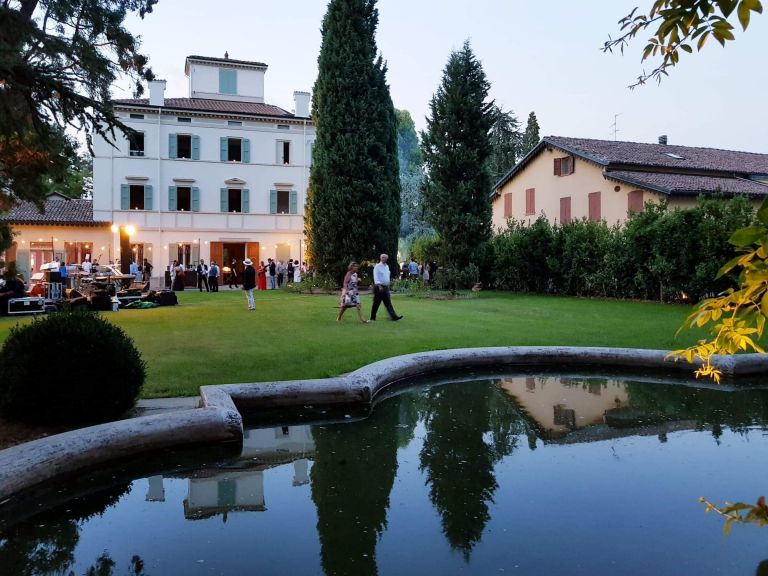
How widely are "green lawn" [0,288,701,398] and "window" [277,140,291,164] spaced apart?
63.6 ft

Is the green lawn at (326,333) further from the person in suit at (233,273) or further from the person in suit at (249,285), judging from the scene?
the person in suit at (233,273)

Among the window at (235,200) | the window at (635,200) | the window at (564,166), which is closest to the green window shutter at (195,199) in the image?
the window at (235,200)

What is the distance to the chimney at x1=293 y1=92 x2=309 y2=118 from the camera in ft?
127

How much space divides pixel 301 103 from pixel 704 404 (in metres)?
35.1

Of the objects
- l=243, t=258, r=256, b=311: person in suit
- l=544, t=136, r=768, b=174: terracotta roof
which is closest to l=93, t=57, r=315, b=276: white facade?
l=544, t=136, r=768, b=174: terracotta roof

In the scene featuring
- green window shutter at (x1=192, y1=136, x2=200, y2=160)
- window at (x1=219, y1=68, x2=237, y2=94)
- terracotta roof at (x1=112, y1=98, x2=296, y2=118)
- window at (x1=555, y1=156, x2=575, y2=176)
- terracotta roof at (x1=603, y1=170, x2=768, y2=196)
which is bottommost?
terracotta roof at (x1=603, y1=170, x2=768, y2=196)

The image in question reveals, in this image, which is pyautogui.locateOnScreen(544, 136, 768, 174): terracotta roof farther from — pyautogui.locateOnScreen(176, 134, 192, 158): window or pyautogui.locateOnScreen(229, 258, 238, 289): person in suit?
pyautogui.locateOnScreen(176, 134, 192, 158): window

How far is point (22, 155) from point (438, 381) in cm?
579

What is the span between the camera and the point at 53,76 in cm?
623

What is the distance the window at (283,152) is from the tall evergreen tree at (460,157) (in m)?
15.9

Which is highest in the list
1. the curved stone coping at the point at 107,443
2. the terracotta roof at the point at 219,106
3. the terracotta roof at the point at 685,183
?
the terracotta roof at the point at 219,106

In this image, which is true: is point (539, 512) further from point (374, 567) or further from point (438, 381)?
point (438, 381)

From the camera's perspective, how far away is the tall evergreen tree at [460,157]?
23.4 m

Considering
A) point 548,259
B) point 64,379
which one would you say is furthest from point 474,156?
point 64,379
